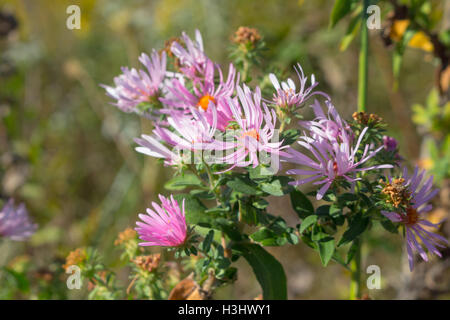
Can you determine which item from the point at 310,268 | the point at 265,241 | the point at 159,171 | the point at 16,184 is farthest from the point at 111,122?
the point at 265,241

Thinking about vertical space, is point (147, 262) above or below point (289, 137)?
below

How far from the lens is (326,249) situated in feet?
1.62

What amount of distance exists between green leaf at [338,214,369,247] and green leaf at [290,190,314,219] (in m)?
0.06

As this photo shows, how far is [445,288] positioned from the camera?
0.93m

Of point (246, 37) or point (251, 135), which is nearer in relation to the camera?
point (251, 135)

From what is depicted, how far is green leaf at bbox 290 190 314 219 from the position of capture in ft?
1.76

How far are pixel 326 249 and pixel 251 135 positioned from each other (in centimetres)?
16

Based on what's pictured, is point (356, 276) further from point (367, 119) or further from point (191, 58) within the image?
point (191, 58)

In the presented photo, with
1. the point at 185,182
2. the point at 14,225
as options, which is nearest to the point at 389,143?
the point at 185,182

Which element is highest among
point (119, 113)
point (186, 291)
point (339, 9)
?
point (119, 113)

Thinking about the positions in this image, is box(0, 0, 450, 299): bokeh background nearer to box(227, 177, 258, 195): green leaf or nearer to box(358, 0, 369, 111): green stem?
box(358, 0, 369, 111): green stem

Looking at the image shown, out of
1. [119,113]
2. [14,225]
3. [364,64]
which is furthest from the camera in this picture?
[119,113]

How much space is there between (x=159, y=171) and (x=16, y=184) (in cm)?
45
